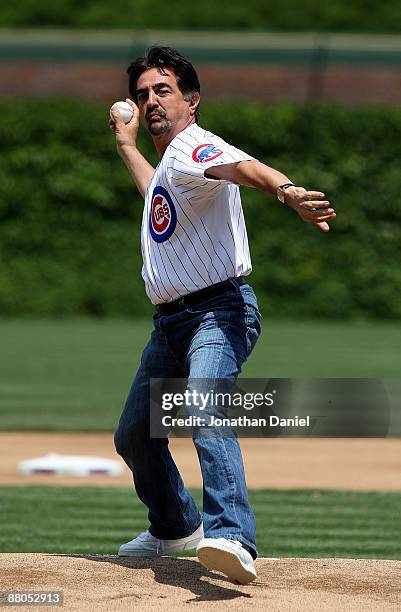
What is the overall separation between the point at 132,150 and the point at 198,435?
5.56 feet

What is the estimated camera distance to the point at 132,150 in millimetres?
6176

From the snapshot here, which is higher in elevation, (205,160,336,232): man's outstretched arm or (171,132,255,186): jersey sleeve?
(171,132,255,186): jersey sleeve

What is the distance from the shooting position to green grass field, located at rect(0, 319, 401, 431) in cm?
1370

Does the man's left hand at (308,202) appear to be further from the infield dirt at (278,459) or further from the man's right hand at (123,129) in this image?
the infield dirt at (278,459)

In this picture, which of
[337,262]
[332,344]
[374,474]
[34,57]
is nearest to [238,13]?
[34,57]

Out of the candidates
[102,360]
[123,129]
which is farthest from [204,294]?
[102,360]

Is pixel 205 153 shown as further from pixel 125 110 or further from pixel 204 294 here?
pixel 125 110

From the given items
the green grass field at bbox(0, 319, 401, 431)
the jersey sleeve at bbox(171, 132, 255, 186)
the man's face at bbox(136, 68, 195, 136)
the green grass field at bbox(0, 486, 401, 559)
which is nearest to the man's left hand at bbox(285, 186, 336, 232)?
the jersey sleeve at bbox(171, 132, 255, 186)

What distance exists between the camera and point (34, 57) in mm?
28516

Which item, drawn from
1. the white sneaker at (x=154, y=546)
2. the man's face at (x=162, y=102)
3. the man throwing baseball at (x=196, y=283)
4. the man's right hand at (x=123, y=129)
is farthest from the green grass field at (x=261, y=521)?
the man's face at (x=162, y=102)

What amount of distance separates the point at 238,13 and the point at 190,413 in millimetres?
34669

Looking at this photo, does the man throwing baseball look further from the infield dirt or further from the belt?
the infield dirt

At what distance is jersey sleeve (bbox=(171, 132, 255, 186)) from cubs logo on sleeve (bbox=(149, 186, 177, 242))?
12 centimetres

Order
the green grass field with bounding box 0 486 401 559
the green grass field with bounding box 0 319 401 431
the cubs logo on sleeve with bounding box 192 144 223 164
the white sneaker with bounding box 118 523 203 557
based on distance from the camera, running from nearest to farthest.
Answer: the cubs logo on sleeve with bounding box 192 144 223 164 < the white sneaker with bounding box 118 523 203 557 < the green grass field with bounding box 0 486 401 559 < the green grass field with bounding box 0 319 401 431
